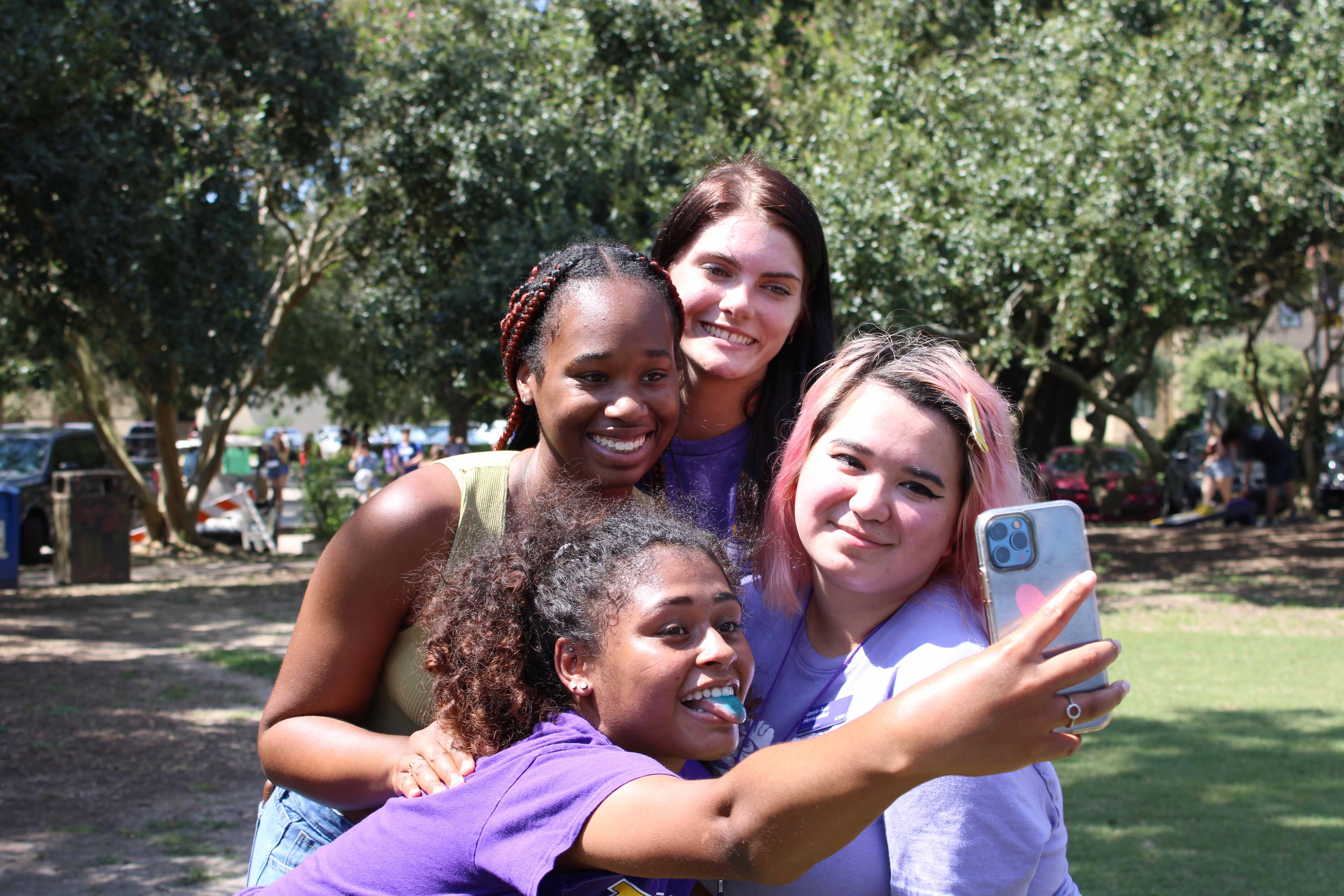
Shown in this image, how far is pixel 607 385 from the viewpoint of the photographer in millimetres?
2213

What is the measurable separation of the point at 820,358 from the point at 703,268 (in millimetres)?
386

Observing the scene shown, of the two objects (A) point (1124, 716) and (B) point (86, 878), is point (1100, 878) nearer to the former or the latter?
(A) point (1124, 716)

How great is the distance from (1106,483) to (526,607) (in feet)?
75.9

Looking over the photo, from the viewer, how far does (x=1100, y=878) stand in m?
5.04

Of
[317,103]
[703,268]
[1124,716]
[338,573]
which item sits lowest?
[1124,716]

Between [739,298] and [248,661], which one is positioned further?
[248,661]

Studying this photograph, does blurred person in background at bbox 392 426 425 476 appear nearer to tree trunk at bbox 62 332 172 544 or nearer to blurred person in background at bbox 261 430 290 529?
blurred person in background at bbox 261 430 290 529

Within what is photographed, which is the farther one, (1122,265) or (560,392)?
(1122,265)

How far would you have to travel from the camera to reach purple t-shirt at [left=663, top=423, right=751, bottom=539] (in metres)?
2.67

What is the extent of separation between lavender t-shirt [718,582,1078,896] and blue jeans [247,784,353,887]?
2.57ft

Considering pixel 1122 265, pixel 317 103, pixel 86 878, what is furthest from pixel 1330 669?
pixel 317 103

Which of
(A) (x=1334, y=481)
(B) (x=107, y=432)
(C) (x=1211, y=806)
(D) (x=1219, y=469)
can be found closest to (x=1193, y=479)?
(A) (x=1334, y=481)

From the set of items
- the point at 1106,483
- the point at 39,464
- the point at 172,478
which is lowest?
the point at 1106,483

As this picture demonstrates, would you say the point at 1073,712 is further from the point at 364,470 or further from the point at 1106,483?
the point at 1106,483
